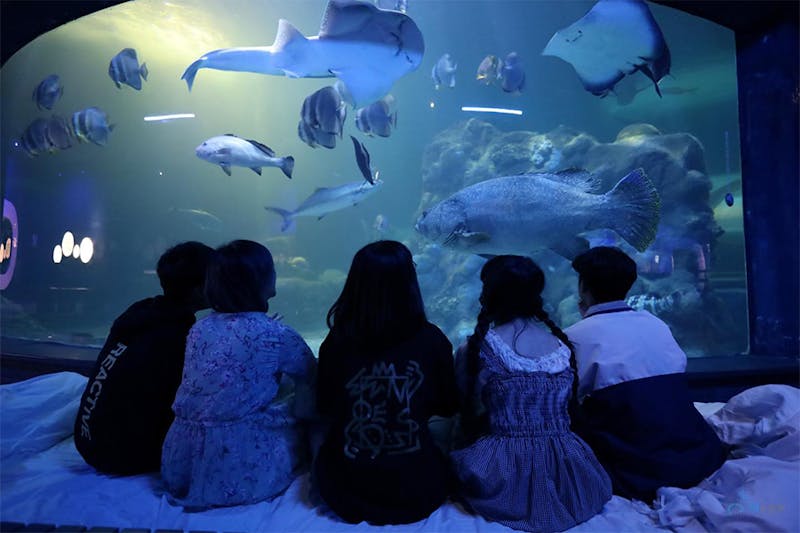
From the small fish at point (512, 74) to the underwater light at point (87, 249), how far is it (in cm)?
1171

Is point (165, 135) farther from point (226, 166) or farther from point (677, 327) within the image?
point (677, 327)

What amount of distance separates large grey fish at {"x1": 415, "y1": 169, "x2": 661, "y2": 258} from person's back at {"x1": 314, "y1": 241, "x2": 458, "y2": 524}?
2504 mm

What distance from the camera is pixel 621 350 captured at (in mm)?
2010

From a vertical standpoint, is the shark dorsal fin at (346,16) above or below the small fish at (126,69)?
below

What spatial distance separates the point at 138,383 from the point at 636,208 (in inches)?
144

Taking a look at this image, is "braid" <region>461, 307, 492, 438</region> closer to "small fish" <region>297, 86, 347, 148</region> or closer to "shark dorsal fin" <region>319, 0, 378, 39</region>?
"shark dorsal fin" <region>319, 0, 378, 39</region>

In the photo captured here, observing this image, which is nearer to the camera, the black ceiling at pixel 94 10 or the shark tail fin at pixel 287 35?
the black ceiling at pixel 94 10

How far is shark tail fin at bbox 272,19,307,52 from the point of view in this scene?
4.26 m

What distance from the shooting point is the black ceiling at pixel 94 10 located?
3922 mm

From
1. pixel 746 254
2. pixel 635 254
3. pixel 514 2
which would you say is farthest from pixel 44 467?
pixel 514 2

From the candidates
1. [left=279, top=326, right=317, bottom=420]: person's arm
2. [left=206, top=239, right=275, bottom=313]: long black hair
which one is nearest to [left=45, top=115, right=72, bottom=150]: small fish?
[left=206, top=239, right=275, bottom=313]: long black hair

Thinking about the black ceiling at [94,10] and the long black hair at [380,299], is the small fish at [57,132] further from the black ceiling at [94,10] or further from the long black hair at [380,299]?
the long black hair at [380,299]

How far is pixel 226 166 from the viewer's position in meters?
5.64

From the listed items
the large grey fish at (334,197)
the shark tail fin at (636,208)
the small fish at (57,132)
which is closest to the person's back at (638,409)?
the shark tail fin at (636,208)
